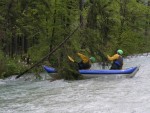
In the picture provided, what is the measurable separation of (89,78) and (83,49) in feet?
7.75

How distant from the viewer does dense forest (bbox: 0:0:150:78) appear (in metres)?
19.9

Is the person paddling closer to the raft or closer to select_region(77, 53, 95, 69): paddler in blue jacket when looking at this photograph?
select_region(77, 53, 95, 69): paddler in blue jacket

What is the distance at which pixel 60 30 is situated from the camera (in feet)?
82.3

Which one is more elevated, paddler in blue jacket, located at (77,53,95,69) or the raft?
paddler in blue jacket, located at (77,53,95,69)

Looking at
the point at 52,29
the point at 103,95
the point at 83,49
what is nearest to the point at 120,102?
the point at 103,95

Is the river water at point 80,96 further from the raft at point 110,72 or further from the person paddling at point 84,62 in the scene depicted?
the person paddling at point 84,62

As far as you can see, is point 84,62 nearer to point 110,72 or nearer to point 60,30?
point 110,72

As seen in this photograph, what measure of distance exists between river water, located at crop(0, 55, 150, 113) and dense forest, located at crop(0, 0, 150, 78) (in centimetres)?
248

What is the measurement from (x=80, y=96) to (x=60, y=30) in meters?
12.1

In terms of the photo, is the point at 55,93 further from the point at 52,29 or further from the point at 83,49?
the point at 52,29

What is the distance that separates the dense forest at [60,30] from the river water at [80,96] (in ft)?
8.13

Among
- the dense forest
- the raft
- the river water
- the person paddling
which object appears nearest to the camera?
the river water

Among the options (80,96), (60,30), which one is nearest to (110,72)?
(80,96)

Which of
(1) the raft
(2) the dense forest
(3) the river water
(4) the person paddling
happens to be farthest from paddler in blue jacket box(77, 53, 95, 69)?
(3) the river water
